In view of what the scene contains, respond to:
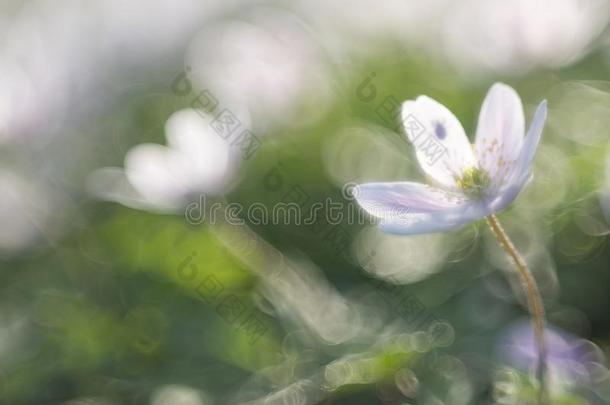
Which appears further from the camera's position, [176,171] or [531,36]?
[531,36]

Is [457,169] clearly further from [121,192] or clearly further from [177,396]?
[121,192]

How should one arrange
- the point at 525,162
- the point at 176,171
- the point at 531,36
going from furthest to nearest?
the point at 531,36
the point at 176,171
the point at 525,162

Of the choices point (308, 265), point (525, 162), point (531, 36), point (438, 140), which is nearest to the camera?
point (525, 162)

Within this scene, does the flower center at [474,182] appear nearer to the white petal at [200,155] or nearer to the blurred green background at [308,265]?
the blurred green background at [308,265]

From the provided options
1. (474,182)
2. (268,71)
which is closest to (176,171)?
(268,71)

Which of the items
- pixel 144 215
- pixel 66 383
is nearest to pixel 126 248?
pixel 144 215

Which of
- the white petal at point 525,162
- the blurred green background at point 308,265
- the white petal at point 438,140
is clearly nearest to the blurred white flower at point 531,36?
the blurred green background at point 308,265

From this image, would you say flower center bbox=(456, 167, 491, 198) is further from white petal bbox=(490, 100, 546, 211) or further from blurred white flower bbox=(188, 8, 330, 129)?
blurred white flower bbox=(188, 8, 330, 129)

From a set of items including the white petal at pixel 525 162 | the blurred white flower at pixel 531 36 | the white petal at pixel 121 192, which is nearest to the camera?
the white petal at pixel 525 162
